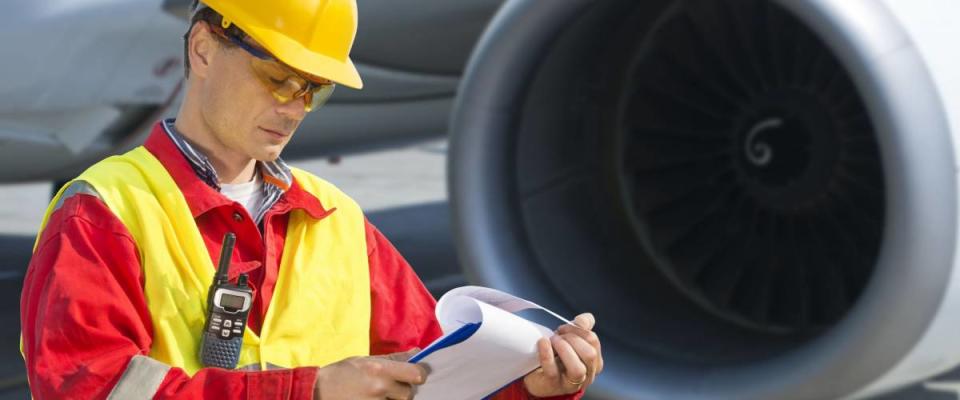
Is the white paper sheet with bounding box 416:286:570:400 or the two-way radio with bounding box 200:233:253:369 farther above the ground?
the white paper sheet with bounding box 416:286:570:400

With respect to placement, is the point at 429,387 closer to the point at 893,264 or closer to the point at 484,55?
the point at 893,264

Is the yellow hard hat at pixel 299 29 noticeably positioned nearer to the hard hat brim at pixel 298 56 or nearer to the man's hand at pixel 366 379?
the hard hat brim at pixel 298 56

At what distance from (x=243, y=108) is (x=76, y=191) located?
175 millimetres

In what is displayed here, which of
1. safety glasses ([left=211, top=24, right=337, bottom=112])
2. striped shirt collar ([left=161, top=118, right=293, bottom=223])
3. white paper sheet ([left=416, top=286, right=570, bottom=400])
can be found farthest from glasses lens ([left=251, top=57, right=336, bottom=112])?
white paper sheet ([left=416, top=286, right=570, bottom=400])

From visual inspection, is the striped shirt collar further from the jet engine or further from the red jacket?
the jet engine

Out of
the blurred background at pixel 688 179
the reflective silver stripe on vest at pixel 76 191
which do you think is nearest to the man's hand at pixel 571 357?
the reflective silver stripe on vest at pixel 76 191

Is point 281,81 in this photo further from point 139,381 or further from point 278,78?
point 139,381

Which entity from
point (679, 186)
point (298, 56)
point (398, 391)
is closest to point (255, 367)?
point (398, 391)

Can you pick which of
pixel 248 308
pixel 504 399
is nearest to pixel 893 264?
pixel 504 399

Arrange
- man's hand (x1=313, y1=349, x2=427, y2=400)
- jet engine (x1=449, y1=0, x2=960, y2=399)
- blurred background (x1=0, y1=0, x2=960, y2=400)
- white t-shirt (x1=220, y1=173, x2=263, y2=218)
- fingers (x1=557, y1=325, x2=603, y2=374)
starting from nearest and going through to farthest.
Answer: man's hand (x1=313, y1=349, x2=427, y2=400) < fingers (x1=557, y1=325, x2=603, y2=374) < white t-shirt (x1=220, y1=173, x2=263, y2=218) < blurred background (x1=0, y1=0, x2=960, y2=400) < jet engine (x1=449, y1=0, x2=960, y2=399)

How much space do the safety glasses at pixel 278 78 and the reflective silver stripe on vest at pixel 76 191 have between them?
19 centimetres

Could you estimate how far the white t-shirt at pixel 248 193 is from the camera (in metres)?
1.49

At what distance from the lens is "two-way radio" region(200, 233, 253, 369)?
4.40ft

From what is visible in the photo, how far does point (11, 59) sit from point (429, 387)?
3496 millimetres
